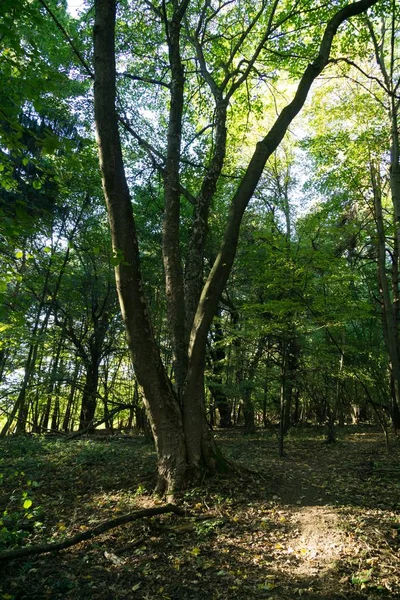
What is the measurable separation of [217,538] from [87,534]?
1222mm


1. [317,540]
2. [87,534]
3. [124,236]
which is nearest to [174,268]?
[124,236]

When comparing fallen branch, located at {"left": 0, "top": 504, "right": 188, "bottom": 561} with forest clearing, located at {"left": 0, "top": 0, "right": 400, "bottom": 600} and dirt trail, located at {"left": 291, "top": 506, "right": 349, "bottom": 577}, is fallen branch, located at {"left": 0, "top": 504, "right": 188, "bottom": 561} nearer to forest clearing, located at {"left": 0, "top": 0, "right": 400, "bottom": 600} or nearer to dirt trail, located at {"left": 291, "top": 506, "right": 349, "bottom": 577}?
forest clearing, located at {"left": 0, "top": 0, "right": 400, "bottom": 600}

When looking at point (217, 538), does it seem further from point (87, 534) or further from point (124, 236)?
point (124, 236)

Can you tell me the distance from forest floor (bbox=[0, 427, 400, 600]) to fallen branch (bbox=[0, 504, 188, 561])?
106 millimetres

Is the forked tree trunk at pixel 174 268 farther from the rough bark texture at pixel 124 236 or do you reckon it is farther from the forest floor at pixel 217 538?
the forest floor at pixel 217 538

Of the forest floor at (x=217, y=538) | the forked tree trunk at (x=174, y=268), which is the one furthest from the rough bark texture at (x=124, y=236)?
the forest floor at (x=217, y=538)

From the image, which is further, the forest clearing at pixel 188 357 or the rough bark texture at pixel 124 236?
the rough bark texture at pixel 124 236

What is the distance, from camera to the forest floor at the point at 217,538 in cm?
279

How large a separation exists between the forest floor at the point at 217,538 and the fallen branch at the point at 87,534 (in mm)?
106

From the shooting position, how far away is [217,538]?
3.57 metres

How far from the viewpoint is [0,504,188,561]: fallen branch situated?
2984 mm

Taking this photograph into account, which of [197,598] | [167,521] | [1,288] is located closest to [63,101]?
[1,288]

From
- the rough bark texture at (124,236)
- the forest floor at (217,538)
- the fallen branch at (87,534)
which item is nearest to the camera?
the forest floor at (217,538)

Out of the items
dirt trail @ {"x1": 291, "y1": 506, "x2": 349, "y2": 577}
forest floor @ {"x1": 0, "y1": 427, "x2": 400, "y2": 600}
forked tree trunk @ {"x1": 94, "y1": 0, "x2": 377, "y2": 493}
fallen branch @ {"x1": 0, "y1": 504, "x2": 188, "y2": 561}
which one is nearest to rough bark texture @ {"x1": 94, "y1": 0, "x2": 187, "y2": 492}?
forked tree trunk @ {"x1": 94, "y1": 0, "x2": 377, "y2": 493}
